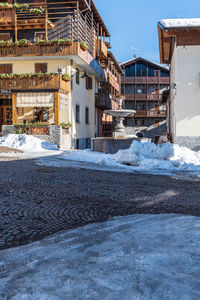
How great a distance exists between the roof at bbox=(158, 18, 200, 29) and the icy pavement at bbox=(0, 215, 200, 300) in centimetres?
1299

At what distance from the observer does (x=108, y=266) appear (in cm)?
271

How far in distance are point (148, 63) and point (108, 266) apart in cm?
4860

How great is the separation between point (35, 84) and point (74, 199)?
16.7 meters

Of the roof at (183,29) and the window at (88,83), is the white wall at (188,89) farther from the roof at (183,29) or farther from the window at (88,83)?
the window at (88,83)

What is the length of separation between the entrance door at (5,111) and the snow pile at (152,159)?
45.5 ft

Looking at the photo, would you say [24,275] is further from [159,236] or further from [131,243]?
[159,236]

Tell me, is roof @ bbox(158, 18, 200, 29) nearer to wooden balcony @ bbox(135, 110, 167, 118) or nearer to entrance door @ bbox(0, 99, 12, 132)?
entrance door @ bbox(0, 99, 12, 132)

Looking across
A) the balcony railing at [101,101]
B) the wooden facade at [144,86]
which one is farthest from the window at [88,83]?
the wooden facade at [144,86]

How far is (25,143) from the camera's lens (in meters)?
19.1

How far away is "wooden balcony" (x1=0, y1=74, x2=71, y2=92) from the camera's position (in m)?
21.4

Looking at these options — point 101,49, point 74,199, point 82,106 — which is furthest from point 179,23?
point 101,49

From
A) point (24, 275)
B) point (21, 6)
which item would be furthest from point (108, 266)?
point (21, 6)

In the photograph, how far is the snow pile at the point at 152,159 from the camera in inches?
436

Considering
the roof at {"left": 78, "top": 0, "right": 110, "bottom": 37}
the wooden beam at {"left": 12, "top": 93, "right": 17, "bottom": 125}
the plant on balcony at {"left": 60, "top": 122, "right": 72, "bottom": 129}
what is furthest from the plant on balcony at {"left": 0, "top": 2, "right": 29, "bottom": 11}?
the plant on balcony at {"left": 60, "top": 122, "right": 72, "bottom": 129}
